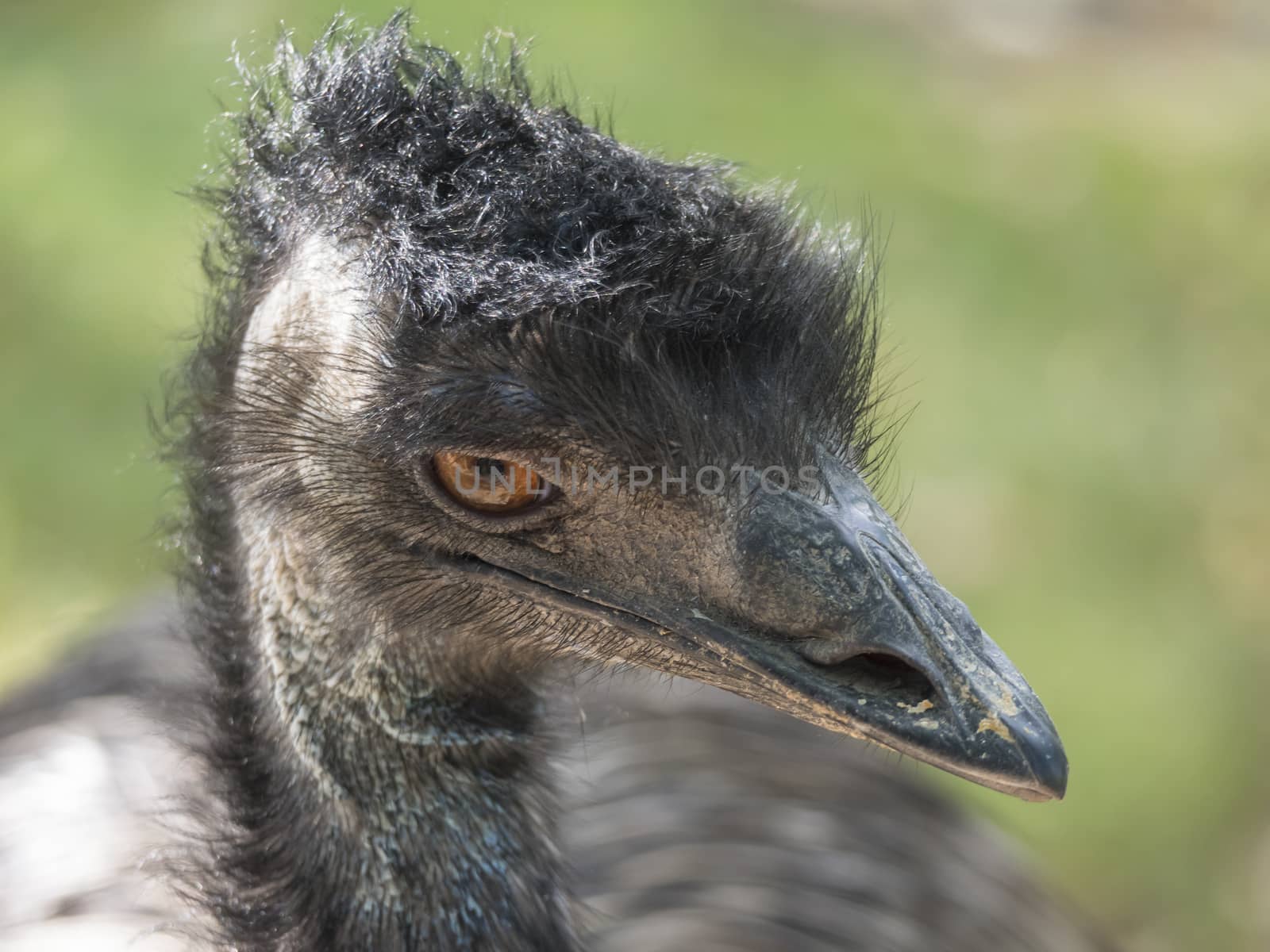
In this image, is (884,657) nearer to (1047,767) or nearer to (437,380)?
(1047,767)

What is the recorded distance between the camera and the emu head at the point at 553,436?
163cm

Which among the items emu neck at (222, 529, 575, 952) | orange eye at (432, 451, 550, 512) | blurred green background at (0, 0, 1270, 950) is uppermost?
blurred green background at (0, 0, 1270, 950)

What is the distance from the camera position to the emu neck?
1881 mm

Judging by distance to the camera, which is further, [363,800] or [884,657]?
[363,800]

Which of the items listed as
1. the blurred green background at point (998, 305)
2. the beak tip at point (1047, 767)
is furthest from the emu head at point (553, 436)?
the blurred green background at point (998, 305)

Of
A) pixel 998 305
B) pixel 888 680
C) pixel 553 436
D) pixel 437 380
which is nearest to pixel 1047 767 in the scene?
pixel 888 680

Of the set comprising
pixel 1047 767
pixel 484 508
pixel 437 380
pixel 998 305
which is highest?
pixel 998 305

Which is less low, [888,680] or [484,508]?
[484,508]

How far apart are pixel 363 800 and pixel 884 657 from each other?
2.26 ft

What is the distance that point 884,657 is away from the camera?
5.38 feet

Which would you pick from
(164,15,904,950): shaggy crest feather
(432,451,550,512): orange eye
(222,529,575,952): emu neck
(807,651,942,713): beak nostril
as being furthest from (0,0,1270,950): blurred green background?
(807,651,942,713): beak nostril

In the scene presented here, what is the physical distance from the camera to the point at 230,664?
6.57 ft

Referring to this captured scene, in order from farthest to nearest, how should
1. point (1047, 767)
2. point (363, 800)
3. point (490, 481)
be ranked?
point (363, 800) < point (490, 481) < point (1047, 767)

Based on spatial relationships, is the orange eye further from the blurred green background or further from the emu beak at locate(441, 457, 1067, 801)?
the blurred green background
